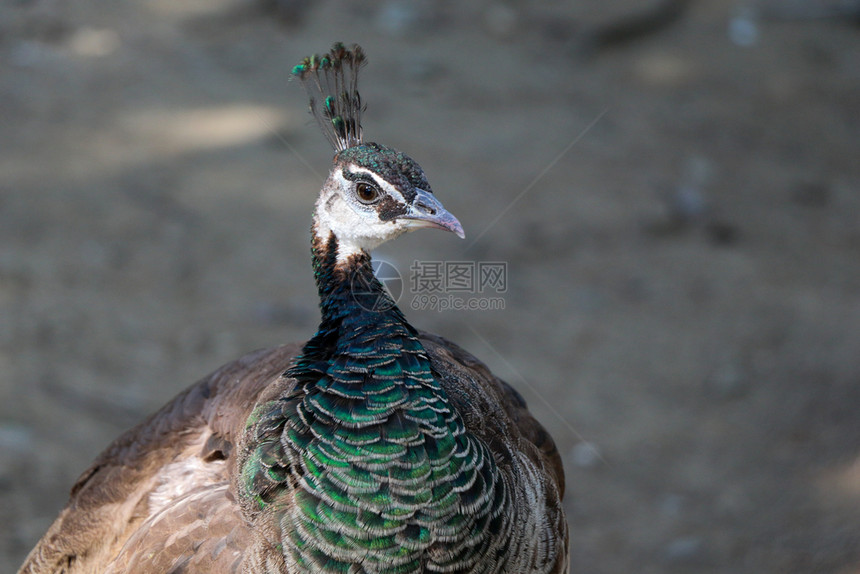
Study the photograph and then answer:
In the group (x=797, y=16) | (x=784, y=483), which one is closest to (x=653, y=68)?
(x=797, y=16)

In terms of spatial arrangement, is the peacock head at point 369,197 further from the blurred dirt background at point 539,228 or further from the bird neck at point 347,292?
the blurred dirt background at point 539,228

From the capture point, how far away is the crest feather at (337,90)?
8.26ft

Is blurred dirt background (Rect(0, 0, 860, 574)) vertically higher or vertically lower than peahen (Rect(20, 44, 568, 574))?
higher

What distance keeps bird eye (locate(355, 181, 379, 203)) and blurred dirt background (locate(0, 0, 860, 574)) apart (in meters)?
2.42

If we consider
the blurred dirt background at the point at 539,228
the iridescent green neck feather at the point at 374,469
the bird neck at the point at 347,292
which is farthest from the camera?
the blurred dirt background at the point at 539,228

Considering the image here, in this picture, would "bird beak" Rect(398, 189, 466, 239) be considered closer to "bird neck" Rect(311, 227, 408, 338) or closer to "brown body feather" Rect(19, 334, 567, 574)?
"bird neck" Rect(311, 227, 408, 338)

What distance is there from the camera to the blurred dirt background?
172 inches

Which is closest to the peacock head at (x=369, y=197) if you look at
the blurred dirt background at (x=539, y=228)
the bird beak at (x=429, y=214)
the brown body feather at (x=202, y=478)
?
the bird beak at (x=429, y=214)

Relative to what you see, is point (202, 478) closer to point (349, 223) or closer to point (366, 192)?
point (349, 223)

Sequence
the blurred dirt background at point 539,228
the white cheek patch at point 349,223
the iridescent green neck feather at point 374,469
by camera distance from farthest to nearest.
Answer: the blurred dirt background at point 539,228 → the white cheek patch at point 349,223 → the iridescent green neck feather at point 374,469

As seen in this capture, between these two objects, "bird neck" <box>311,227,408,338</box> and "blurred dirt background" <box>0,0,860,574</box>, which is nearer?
"bird neck" <box>311,227,408,338</box>

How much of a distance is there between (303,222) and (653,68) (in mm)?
3748

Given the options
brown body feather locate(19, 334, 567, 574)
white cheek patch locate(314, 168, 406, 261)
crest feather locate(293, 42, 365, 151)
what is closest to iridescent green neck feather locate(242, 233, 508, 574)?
brown body feather locate(19, 334, 567, 574)

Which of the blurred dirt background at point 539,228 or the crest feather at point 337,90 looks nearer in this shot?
the crest feather at point 337,90
